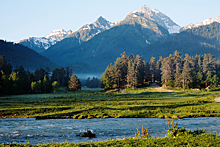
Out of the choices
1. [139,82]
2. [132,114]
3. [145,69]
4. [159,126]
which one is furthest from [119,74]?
[159,126]

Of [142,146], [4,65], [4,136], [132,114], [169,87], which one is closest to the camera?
[142,146]

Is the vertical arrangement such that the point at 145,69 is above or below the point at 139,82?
above

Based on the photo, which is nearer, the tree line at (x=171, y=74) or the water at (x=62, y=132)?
the water at (x=62, y=132)

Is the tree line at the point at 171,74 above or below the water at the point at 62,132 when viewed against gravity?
above

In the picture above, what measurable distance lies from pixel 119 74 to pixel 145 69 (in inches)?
1129

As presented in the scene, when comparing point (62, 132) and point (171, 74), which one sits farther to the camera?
point (171, 74)

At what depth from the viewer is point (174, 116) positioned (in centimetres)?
4675

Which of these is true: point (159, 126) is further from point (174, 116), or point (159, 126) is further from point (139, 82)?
point (139, 82)

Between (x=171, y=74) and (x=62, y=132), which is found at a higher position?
(x=171, y=74)

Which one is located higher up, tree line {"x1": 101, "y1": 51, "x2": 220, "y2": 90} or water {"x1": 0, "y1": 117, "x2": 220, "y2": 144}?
tree line {"x1": 101, "y1": 51, "x2": 220, "y2": 90}

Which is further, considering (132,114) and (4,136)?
(132,114)

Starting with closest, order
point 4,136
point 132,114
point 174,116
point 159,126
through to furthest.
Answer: point 4,136, point 159,126, point 174,116, point 132,114

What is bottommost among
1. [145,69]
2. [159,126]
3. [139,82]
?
[159,126]

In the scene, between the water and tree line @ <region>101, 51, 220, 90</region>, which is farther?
tree line @ <region>101, 51, 220, 90</region>
